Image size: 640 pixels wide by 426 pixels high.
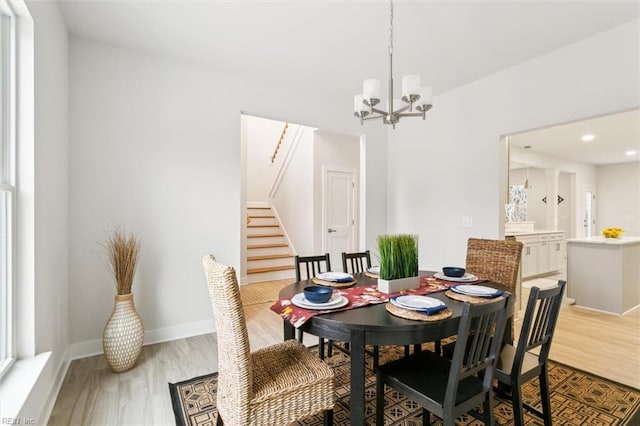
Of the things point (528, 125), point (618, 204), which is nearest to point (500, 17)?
point (528, 125)

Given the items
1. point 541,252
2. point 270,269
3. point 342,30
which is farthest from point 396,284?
point 541,252

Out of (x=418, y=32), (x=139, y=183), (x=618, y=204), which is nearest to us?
(x=418, y=32)

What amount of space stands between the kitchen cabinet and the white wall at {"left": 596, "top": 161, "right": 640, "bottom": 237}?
3023 mm

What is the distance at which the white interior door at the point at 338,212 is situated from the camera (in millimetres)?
5742

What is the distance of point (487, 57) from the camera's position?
291 cm

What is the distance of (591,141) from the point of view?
552 centimetres

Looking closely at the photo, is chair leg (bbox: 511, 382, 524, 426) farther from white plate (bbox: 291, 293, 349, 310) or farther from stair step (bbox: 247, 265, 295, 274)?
stair step (bbox: 247, 265, 295, 274)

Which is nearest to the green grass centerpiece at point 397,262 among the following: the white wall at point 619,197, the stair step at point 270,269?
the stair step at point 270,269

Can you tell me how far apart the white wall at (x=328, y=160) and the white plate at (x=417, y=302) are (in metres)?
3.76

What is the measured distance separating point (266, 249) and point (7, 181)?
4.49 metres

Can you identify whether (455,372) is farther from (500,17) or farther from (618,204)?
(618,204)

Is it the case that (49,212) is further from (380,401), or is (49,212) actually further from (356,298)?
(380,401)

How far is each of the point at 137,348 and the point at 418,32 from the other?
3348mm

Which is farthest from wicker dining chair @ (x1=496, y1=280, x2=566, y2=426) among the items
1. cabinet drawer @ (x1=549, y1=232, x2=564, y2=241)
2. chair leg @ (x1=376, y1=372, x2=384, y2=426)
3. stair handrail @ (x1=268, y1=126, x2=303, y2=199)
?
cabinet drawer @ (x1=549, y1=232, x2=564, y2=241)
